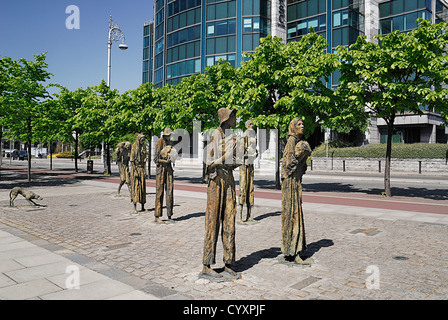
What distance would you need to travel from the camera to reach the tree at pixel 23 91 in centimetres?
1941

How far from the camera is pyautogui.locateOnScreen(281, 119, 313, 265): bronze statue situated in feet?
20.1

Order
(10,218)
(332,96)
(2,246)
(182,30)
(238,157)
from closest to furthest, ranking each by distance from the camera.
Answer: (238,157) < (2,246) < (10,218) < (332,96) < (182,30)

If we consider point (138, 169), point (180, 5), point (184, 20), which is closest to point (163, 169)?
point (138, 169)

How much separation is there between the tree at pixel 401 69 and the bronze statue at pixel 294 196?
9695mm

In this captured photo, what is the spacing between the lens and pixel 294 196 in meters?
6.21

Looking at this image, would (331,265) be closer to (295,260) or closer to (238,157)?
(295,260)

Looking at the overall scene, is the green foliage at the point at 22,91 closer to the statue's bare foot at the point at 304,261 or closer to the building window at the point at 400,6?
the statue's bare foot at the point at 304,261

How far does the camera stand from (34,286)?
505 centimetres

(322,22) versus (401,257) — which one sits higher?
(322,22)

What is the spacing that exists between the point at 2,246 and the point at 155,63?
198 feet

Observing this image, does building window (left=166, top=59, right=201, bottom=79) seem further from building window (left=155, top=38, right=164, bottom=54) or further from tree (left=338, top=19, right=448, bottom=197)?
tree (left=338, top=19, right=448, bottom=197)

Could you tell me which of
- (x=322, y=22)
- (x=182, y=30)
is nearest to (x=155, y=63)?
(x=182, y=30)

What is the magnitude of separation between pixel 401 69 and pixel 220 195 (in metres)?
13.1

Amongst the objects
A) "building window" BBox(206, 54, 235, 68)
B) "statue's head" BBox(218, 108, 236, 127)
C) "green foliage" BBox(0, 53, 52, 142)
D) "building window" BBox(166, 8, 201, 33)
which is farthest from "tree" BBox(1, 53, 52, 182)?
"building window" BBox(166, 8, 201, 33)
